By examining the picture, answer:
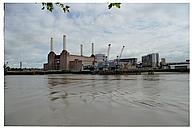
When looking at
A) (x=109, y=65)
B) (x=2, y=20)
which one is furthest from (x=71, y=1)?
(x=109, y=65)

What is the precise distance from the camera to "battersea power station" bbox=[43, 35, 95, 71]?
69.7 metres

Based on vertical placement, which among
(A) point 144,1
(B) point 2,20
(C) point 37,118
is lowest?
(C) point 37,118

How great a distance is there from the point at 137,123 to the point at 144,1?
2.34m

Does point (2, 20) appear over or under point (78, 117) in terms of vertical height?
over

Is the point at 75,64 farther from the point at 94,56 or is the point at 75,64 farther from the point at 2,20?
the point at 2,20

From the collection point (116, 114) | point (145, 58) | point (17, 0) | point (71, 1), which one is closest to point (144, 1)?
point (71, 1)

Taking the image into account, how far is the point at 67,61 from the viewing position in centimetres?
7025

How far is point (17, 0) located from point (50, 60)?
246 feet

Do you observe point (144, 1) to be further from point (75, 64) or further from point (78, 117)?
point (75, 64)

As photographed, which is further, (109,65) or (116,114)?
(109,65)

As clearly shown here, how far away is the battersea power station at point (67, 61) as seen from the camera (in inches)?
2744

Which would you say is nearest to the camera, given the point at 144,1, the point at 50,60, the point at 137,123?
the point at 144,1

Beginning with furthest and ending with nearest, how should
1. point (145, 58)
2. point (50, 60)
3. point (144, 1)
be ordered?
point (50, 60)
point (145, 58)
point (144, 1)

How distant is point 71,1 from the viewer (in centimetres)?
182
